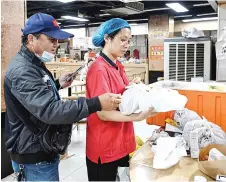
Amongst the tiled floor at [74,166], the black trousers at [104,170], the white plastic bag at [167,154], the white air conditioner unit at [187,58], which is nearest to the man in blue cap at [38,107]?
the black trousers at [104,170]

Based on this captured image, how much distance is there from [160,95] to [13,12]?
224 centimetres

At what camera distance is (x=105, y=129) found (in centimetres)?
153

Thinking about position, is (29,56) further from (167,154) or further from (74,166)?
(74,166)

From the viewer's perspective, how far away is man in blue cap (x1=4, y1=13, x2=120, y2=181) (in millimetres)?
1205

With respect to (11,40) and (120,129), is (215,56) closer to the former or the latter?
(120,129)

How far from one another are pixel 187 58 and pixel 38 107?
70.2 inches

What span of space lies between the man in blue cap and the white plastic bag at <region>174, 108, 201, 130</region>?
0.61m

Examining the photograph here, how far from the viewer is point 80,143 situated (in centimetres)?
434

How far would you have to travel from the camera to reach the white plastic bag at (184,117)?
174 cm

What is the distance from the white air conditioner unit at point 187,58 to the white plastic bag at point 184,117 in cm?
83

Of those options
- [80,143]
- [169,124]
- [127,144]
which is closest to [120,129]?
[127,144]

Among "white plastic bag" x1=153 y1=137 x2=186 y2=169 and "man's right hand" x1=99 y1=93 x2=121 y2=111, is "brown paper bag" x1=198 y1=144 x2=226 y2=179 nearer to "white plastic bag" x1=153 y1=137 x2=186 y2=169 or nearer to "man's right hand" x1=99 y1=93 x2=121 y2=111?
"white plastic bag" x1=153 y1=137 x2=186 y2=169

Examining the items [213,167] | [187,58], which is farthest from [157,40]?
[213,167]

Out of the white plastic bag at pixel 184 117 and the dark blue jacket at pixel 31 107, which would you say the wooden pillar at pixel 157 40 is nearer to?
the white plastic bag at pixel 184 117
